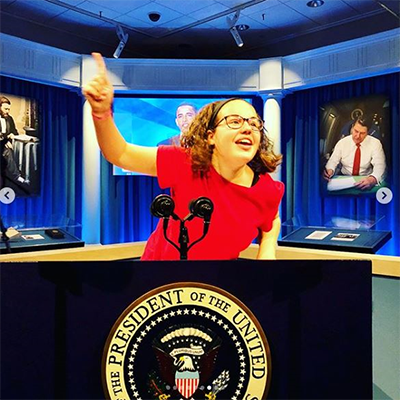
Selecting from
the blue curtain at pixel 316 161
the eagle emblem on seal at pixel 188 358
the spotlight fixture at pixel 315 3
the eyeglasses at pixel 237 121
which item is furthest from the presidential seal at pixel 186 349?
the spotlight fixture at pixel 315 3

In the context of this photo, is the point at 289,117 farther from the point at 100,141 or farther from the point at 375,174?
the point at 100,141

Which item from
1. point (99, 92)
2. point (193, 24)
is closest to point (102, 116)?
point (99, 92)

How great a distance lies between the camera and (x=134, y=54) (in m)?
5.99

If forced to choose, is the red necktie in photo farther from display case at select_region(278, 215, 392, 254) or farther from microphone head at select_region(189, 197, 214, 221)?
microphone head at select_region(189, 197, 214, 221)

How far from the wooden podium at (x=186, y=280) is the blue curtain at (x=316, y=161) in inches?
164

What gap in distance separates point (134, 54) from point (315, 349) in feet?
19.1

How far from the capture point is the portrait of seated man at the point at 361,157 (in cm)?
458

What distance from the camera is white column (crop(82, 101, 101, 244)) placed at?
192 inches

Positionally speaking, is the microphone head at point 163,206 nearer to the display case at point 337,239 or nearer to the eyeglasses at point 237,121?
the eyeglasses at point 237,121

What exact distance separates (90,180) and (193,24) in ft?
7.07

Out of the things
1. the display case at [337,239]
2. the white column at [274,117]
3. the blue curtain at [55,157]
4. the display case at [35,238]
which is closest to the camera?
the display case at [35,238]

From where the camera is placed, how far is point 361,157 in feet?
15.3

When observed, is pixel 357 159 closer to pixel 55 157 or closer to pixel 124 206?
pixel 124 206

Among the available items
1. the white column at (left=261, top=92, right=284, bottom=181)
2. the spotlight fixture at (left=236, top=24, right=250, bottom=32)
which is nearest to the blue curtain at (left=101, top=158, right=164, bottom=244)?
the white column at (left=261, top=92, right=284, bottom=181)
